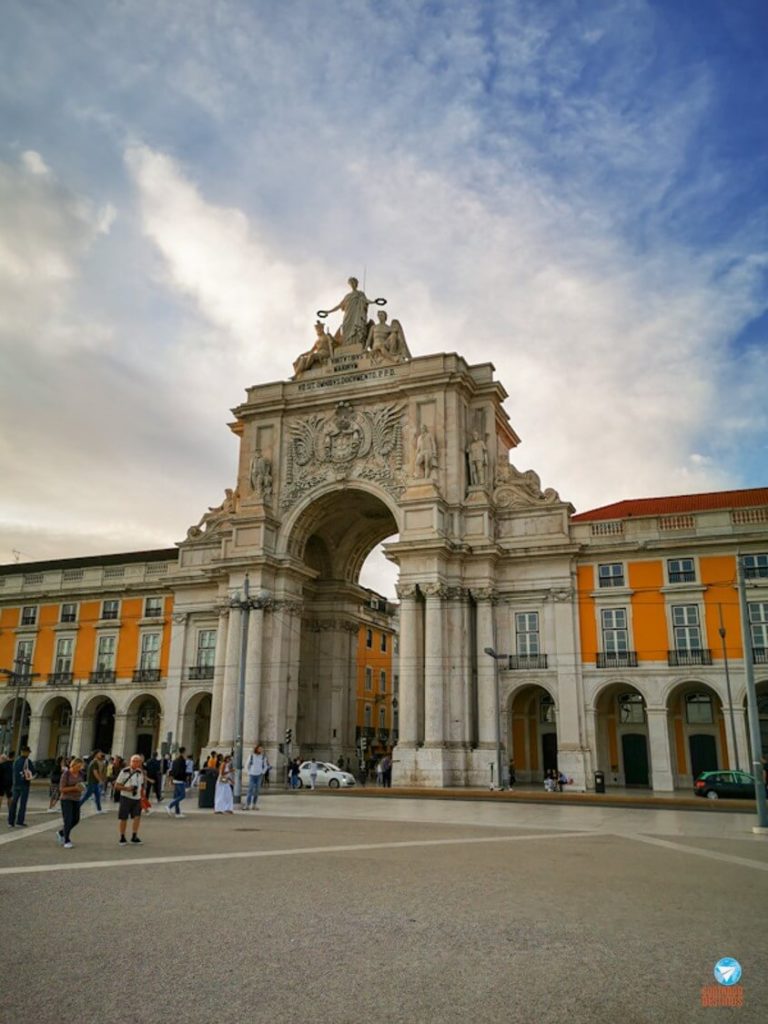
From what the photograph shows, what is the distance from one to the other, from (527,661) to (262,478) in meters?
17.5

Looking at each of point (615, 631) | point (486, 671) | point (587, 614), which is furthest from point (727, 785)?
point (486, 671)

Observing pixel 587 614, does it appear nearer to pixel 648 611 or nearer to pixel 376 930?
pixel 648 611

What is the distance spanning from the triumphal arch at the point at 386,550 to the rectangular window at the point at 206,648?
1.70 m

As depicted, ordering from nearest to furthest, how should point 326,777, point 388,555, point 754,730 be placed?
1. point 754,730
2. point 326,777
3. point 388,555

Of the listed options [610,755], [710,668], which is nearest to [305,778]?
[610,755]

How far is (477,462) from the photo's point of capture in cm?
4206

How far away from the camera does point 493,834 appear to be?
713 inches

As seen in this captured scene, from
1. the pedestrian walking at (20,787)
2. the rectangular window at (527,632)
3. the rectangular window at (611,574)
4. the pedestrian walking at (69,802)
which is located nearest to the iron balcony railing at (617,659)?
the rectangular window at (527,632)

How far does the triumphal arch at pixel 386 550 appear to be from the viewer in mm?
38750

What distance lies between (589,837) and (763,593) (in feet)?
74.5

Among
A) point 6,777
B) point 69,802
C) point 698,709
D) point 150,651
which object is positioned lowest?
point 69,802

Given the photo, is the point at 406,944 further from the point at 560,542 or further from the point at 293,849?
the point at 560,542

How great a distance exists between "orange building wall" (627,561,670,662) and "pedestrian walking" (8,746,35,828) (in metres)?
27.9

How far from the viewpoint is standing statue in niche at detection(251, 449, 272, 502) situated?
1791 inches
